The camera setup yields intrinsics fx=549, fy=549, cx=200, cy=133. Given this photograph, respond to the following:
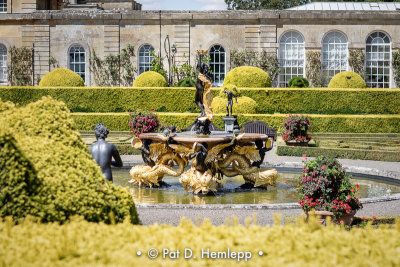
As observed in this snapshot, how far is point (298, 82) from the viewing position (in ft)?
95.5

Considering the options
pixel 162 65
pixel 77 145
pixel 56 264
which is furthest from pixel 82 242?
pixel 162 65

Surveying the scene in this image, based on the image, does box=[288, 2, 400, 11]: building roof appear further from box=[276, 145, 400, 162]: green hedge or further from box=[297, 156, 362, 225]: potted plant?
box=[297, 156, 362, 225]: potted plant

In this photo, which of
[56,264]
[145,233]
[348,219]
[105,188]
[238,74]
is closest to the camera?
[56,264]

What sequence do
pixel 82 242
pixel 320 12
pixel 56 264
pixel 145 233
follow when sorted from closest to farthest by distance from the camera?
pixel 56 264 → pixel 82 242 → pixel 145 233 → pixel 320 12

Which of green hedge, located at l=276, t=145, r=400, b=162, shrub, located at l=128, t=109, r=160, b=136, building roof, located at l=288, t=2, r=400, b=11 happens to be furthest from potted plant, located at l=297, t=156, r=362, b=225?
building roof, located at l=288, t=2, r=400, b=11

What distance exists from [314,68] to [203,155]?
830 inches

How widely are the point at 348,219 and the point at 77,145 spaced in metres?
4.24

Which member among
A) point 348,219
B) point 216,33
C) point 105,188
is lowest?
point 348,219

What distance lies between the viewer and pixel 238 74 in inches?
1091

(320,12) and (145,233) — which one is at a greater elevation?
(320,12)

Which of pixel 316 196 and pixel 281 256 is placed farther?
pixel 316 196

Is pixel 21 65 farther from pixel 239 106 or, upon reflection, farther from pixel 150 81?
pixel 239 106

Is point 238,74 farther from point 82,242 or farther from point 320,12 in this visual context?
point 82,242

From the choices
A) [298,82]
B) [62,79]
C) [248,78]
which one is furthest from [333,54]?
[62,79]
